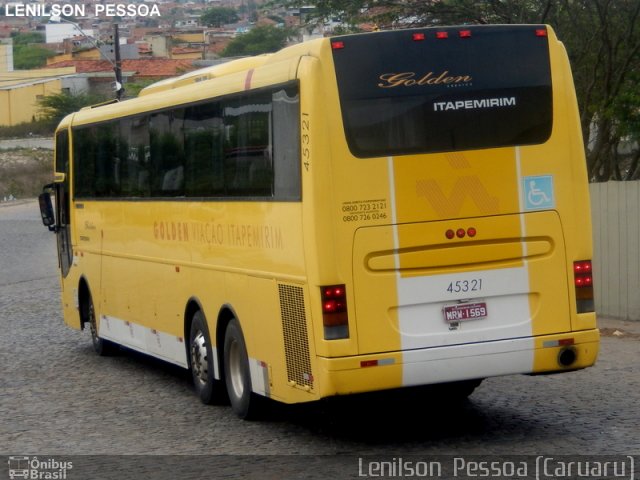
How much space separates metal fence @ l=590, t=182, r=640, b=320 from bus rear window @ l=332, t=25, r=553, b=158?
7.69 meters

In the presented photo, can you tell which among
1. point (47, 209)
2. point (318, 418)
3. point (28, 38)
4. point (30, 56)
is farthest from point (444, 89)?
point (28, 38)

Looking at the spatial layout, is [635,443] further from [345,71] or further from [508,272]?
[345,71]

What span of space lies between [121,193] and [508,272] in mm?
6374

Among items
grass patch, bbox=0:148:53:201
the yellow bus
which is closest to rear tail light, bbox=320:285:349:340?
the yellow bus

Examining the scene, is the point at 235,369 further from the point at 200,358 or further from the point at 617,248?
the point at 617,248

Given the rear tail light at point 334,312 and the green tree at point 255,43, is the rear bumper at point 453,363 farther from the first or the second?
the green tree at point 255,43

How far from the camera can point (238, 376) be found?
1136 cm

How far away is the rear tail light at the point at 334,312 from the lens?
9.15 metres

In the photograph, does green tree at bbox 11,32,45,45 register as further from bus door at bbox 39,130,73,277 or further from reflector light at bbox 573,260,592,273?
reflector light at bbox 573,260,592,273

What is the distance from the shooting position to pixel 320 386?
30.2 feet

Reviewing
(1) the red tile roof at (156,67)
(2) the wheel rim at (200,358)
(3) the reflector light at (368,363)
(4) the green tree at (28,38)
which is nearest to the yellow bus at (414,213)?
(3) the reflector light at (368,363)

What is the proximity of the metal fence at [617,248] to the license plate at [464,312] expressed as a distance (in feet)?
26.5

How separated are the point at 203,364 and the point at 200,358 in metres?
0.10

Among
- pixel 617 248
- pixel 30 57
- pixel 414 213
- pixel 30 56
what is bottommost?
pixel 617 248
